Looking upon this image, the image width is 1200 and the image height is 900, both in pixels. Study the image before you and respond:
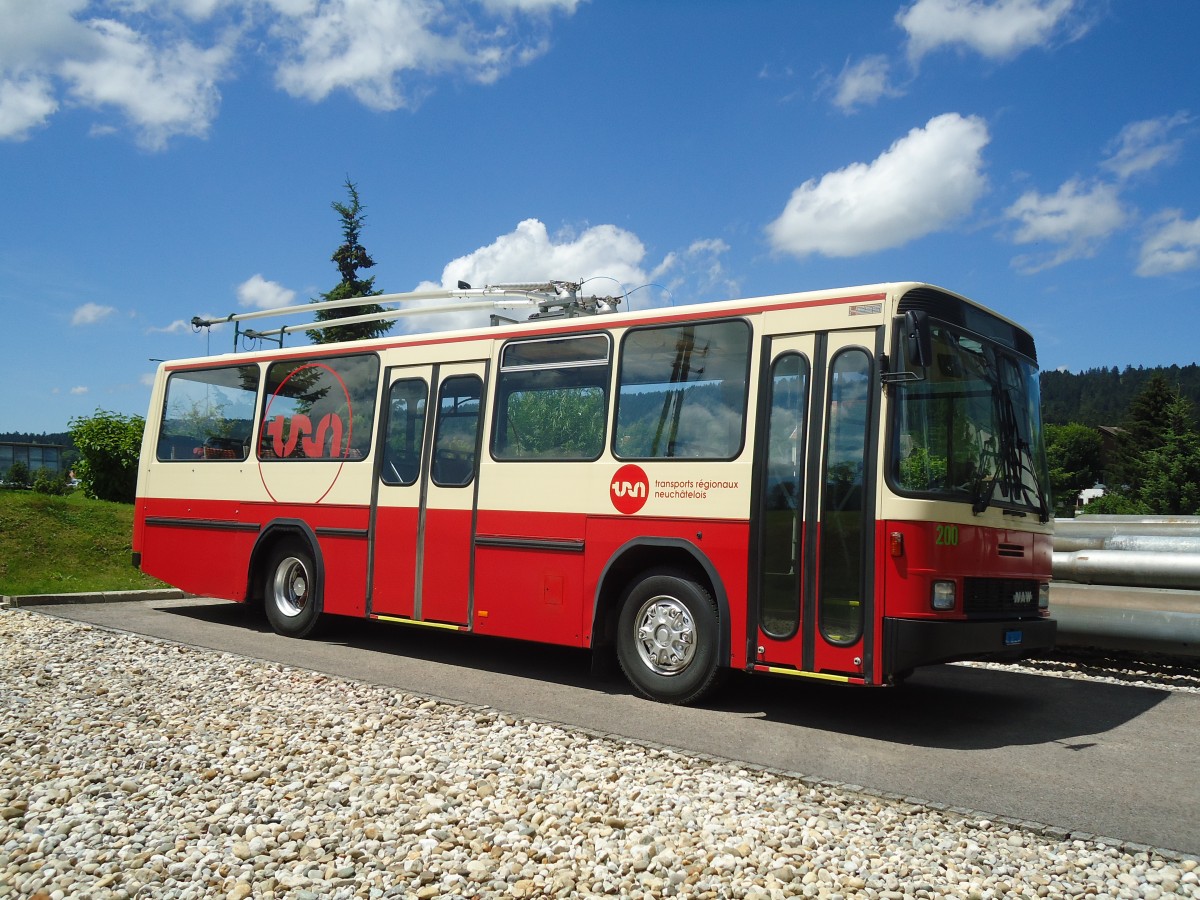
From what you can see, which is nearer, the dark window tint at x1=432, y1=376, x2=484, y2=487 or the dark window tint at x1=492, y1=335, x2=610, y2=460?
the dark window tint at x1=492, y1=335, x2=610, y2=460

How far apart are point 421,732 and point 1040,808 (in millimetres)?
3664

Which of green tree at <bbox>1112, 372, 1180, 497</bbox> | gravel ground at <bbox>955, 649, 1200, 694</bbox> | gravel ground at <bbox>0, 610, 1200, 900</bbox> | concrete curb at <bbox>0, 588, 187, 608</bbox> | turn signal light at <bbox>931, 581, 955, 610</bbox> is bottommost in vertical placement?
gravel ground at <bbox>0, 610, 1200, 900</bbox>

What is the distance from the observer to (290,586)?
11656 mm

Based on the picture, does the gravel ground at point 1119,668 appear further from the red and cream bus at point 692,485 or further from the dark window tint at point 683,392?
the dark window tint at point 683,392

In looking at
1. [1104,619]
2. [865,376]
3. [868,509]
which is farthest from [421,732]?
[1104,619]

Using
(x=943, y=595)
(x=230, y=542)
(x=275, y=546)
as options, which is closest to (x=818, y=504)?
(x=943, y=595)

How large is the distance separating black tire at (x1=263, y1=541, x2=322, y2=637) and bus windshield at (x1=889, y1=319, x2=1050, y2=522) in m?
6.73

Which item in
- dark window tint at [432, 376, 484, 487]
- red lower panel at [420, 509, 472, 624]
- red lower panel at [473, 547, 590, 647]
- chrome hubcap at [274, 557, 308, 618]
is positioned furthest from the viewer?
chrome hubcap at [274, 557, 308, 618]

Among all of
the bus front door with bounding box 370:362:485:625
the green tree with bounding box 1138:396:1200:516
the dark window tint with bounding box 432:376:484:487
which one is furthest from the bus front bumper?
the green tree with bounding box 1138:396:1200:516

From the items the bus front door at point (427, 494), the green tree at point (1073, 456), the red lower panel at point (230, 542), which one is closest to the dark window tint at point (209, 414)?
the red lower panel at point (230, 542)

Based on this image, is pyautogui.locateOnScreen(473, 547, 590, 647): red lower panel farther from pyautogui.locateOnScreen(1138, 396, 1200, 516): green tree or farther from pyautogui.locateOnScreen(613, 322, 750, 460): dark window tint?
pyautogui.locateOnScreen(1138, 396, 1200, 516): green tree

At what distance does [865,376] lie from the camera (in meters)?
7.23

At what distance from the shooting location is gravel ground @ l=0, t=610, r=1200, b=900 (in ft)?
13.9

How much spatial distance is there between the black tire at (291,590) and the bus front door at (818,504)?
5679 mm
